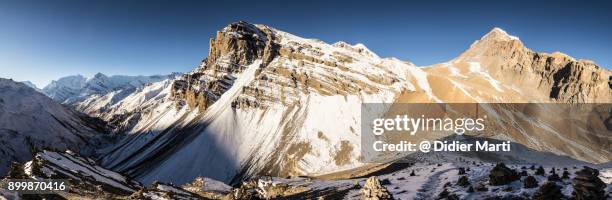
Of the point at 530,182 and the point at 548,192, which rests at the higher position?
the point at 530,182

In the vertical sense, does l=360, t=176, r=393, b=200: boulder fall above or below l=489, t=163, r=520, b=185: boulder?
below

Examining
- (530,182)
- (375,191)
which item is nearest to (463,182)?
(530,182)

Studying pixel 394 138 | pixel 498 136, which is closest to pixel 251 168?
pixel 394 138

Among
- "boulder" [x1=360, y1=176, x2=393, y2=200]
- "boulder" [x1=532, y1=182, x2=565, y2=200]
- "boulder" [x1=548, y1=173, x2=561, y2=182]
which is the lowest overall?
"boulder" [x1=360, y1=176, x2=393, y2=200]

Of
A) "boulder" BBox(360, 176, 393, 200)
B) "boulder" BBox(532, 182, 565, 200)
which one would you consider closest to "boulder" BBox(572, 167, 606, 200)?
"boulder" BBox(532, 182, 565, 200)

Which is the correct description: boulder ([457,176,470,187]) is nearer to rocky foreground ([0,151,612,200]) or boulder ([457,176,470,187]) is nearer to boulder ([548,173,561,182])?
rocky foreground ([0,151,612,200])

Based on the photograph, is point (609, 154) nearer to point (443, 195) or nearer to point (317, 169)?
point (317, 169)

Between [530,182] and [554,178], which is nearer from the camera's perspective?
[530,182]

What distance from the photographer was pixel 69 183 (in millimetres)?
Result: 43156

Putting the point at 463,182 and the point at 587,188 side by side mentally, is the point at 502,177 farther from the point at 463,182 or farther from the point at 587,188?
the point at 587,188

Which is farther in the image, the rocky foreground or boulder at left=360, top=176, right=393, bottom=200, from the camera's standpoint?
boulder at left=360, top=176, right=393, bottom=200

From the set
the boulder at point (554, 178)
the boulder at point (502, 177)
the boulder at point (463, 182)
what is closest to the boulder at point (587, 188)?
the boulder at point (554, 178)

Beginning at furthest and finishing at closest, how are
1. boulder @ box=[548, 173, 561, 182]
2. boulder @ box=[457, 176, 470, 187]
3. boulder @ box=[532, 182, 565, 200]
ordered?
1. boulder @ box=[457, 176, 470, 187]
2. boulder @ box=[548, 173, 561, 182]
3. boulder @ box=[532, 182, 565, 200]

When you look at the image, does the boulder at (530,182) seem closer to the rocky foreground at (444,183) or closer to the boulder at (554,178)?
the rocky foreground at (444,183)
